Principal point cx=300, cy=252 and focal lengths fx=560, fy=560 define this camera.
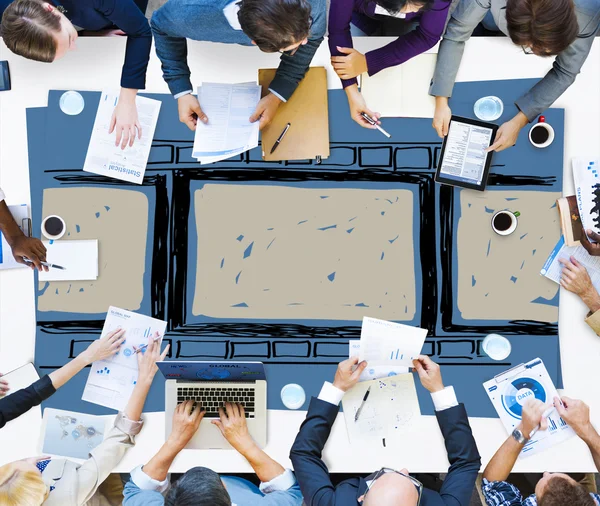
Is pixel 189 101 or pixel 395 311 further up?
pixel 189 101

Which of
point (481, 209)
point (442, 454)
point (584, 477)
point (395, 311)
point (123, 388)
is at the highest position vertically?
point (481, 209)

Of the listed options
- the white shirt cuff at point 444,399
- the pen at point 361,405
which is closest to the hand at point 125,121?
the pen at point 361,405

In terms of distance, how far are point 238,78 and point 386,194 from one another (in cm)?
61

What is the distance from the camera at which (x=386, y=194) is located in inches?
71.2

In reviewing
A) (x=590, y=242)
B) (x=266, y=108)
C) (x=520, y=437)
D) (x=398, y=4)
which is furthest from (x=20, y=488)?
(x=590, y=242)

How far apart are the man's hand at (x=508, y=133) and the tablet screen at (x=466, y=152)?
0.02m

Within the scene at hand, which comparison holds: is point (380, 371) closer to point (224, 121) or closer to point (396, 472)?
point (396, 472)

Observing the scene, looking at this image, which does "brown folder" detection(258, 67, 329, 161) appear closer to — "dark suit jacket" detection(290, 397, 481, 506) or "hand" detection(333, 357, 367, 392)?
"hand" detection(333, 357, 367, 392)

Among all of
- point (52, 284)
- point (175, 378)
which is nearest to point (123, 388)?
point (175, 378)

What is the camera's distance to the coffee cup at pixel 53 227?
1812mm

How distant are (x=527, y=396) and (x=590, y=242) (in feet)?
1.70

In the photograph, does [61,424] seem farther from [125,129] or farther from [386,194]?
[386,194]

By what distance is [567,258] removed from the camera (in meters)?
1.77

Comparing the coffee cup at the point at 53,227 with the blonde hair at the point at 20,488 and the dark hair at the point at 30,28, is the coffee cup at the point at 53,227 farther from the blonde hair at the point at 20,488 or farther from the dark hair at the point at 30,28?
the blonde hair at the point at 20,488
